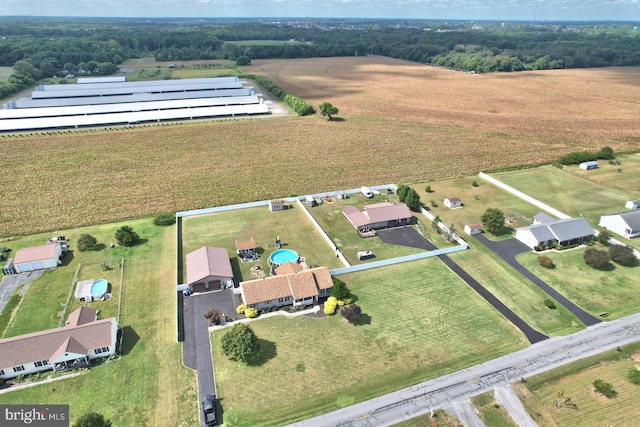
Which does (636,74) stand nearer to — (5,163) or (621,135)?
(621,135)

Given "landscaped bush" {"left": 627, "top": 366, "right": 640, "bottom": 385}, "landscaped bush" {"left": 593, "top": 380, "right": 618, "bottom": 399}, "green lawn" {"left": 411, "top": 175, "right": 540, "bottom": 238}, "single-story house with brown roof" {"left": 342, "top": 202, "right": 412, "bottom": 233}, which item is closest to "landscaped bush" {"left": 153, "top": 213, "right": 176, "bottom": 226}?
"single-story house with brown roof" {"left": 342, "top": 202, "right": 412, "bottom": 233}

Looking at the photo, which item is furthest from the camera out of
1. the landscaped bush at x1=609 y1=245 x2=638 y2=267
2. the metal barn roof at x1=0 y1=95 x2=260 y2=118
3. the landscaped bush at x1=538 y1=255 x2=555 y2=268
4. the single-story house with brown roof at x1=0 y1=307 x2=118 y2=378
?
the metal barn roof at x1=0 y1=95 x2=260 y2=118

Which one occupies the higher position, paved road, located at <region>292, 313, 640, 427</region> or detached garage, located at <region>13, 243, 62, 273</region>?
detached garage, located at <region>13, 243, 62, 273</region>

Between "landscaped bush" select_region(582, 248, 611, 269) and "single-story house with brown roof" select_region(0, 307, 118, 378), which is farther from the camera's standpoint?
"landscaped bush" select_region(582, 248, 611, 269)

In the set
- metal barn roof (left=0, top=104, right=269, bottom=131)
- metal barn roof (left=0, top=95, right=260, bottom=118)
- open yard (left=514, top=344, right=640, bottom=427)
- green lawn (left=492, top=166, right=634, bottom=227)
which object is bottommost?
open yard (left=514, top=344, right=640, bottom=427)

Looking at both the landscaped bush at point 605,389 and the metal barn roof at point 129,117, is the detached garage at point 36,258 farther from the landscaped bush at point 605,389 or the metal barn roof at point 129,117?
the metal barn roof at point 129,117

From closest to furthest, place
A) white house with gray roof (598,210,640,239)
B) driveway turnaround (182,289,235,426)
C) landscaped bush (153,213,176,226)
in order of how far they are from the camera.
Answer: driveway turnaround (182,289,235,426), white house with gray roof (598,210,640,239), landscaped bush (153,213,176,226)

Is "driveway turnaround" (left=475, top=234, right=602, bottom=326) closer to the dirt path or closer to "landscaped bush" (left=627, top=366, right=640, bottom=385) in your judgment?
"landscaped bush" (left=627, top=366, right=640, bottom=385)

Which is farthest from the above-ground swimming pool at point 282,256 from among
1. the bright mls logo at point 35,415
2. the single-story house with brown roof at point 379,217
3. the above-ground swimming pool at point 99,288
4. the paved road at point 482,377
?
the bright mls logo at point 35,415
